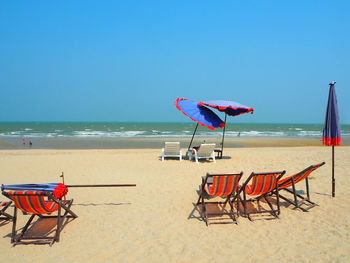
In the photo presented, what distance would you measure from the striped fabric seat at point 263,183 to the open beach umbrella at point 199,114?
15.6ft

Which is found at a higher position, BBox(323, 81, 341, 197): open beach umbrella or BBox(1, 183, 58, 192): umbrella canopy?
BBox(323, 81, 341, 197): open beach umbrella

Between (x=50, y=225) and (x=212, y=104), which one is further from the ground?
(x=212, y=104)

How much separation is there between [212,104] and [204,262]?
721 centimetres

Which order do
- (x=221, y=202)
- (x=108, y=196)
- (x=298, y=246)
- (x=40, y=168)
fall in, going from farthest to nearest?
(x=40, y=168), (x=108, y=196), (x=221, y=202), (x=298, y=246)

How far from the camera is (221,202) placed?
5.12 metres

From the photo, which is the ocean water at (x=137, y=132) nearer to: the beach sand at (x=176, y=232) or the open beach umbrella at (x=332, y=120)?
the beach sand at (x=176, y=232)

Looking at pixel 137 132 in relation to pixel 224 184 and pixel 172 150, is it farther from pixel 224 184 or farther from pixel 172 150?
pixel 224 184

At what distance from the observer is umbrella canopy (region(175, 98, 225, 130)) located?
9250mm

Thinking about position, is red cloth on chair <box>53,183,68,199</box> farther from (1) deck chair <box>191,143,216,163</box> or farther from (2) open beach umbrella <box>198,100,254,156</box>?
(2) open beach umbrella <box>198,100,254,156</box>

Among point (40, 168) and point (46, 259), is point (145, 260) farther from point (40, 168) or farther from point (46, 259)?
point (40, 168)

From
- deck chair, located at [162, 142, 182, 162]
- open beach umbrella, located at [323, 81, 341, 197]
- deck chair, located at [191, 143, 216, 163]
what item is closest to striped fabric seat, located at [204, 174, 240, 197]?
open beach umbrella, located at [323, 81, 341, 197]

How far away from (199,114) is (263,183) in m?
5.47

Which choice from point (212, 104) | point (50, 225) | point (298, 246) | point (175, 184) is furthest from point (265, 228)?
point (212, 104)

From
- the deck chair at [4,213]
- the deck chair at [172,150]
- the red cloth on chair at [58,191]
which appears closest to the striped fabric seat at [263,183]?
the red cloth on chair at [58,191]
